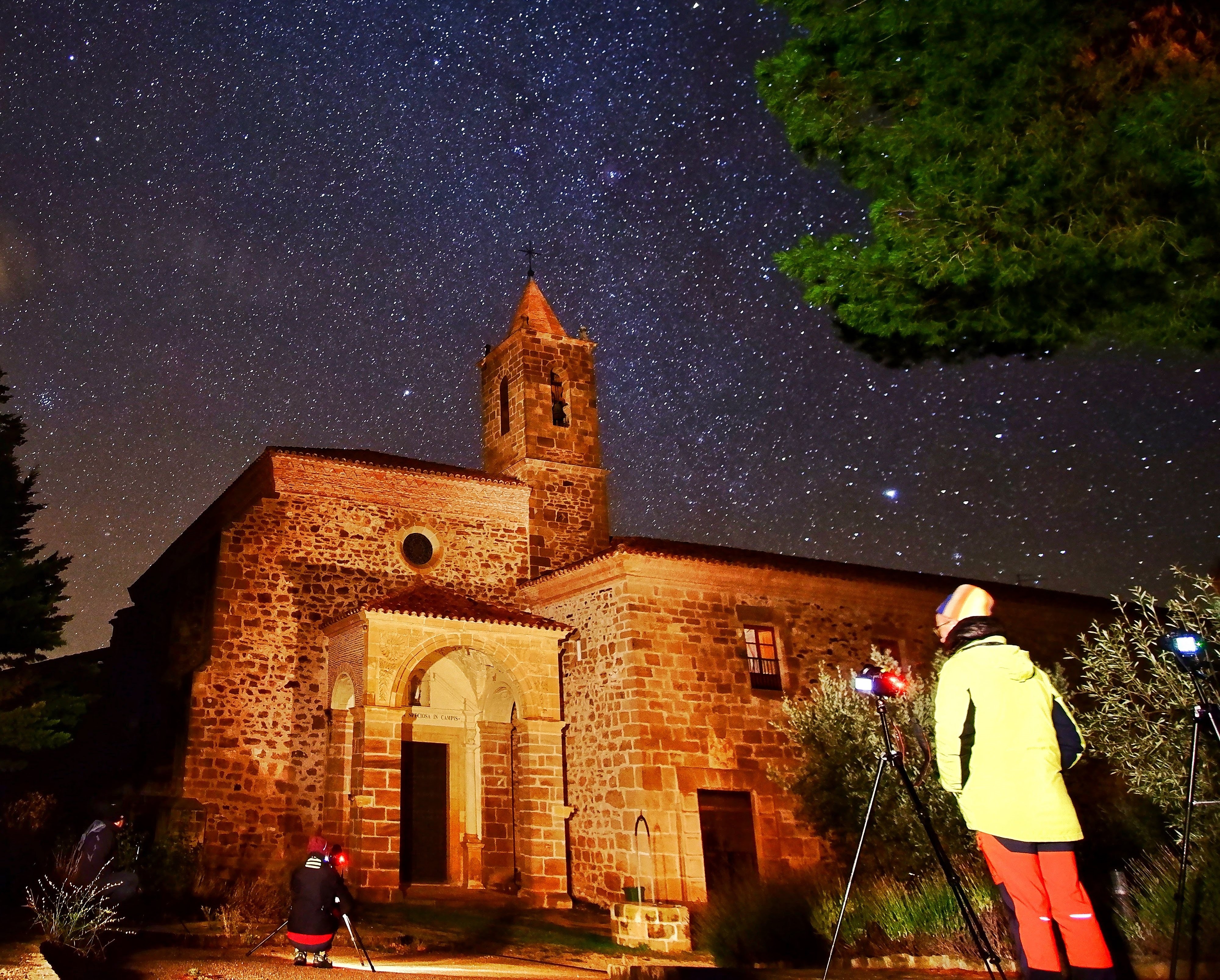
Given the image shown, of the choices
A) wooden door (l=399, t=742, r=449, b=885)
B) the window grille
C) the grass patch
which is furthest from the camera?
the window grille

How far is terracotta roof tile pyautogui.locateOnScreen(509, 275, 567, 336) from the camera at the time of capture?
81.5 ft

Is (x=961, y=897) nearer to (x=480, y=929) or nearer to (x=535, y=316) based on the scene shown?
(x=480, y=929)

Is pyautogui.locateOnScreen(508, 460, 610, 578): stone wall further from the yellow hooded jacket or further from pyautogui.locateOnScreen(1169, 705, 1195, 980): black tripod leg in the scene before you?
the yellow hooded jacket

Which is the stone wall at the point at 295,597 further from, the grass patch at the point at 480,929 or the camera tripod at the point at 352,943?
the camera tripod at the point at 352,943

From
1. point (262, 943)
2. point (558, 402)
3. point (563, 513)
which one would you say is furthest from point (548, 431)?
point (262, 943)

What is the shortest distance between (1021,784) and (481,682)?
1700cm

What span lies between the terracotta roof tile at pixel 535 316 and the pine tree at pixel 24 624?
11640mm

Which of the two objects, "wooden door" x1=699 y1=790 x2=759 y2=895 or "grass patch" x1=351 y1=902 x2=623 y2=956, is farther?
"wooden door" x1=699 y1=790 x2=759 y2=895

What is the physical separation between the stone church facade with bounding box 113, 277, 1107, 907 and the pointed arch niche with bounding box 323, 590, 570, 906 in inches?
1.7

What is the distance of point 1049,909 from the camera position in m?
4.42

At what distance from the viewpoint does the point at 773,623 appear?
2084cm

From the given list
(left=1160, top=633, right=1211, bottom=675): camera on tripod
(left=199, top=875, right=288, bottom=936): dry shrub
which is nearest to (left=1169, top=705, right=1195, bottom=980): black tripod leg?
(left=1160, top=633, right=1211, bottom=675): camera on tripod

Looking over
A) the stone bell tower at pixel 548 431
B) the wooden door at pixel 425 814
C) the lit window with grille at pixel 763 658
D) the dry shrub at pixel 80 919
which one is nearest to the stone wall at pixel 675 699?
the lit window with grille at pixel 763 658

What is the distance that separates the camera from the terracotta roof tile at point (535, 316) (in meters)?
24.8
